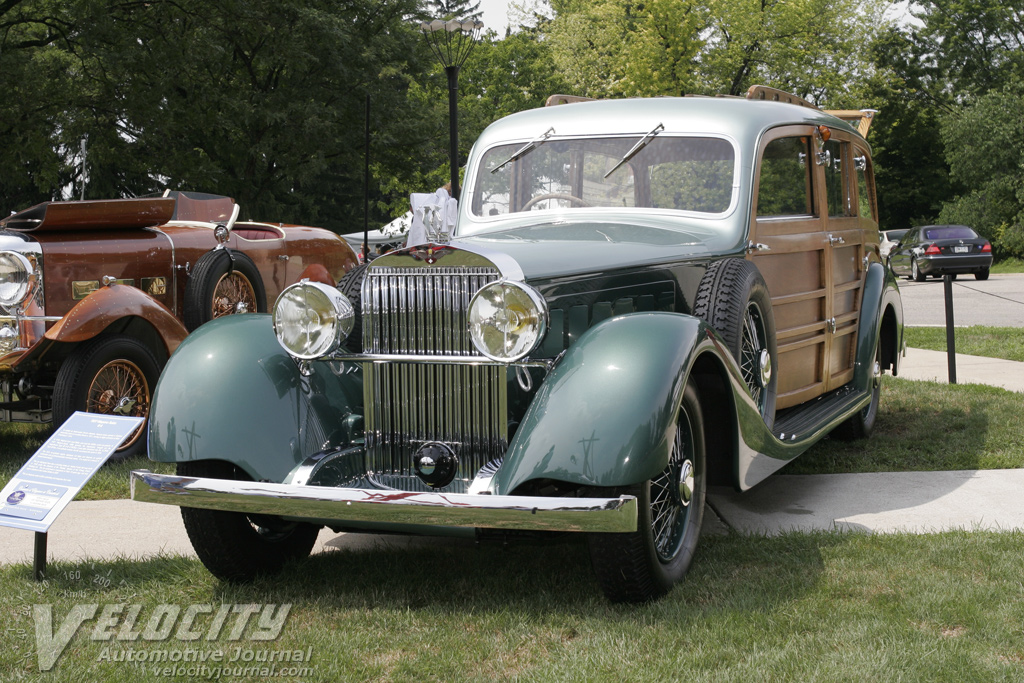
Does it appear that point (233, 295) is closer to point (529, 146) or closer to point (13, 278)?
point (13, 278)

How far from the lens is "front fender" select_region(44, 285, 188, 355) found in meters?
5.49

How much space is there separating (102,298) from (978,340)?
886 cm

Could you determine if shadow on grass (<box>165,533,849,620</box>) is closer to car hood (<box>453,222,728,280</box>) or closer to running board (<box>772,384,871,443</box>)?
running board (<box>772,384,871,443</box>)

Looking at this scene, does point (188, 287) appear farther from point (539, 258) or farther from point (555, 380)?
point (555, 380)

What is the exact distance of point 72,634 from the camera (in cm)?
318

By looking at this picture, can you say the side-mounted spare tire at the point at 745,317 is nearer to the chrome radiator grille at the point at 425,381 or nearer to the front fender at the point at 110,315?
the chrome radiator grille at the point at 425,381

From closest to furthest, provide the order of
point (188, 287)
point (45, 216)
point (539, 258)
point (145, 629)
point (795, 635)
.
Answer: point (795, 635)
point (145, 629)
point (539, 258)
point (45, 216)
point (188, 287)

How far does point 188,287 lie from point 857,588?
5.01 m

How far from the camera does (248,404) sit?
3.46m

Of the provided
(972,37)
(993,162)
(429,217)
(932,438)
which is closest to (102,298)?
(429,217)

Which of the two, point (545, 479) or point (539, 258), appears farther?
point (539, 258)

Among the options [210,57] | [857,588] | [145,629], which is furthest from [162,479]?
[210,57]

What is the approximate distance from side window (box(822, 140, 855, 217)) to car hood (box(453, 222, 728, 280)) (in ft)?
4.37

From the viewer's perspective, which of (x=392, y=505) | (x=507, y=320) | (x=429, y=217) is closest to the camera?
(x=392, y=505)
